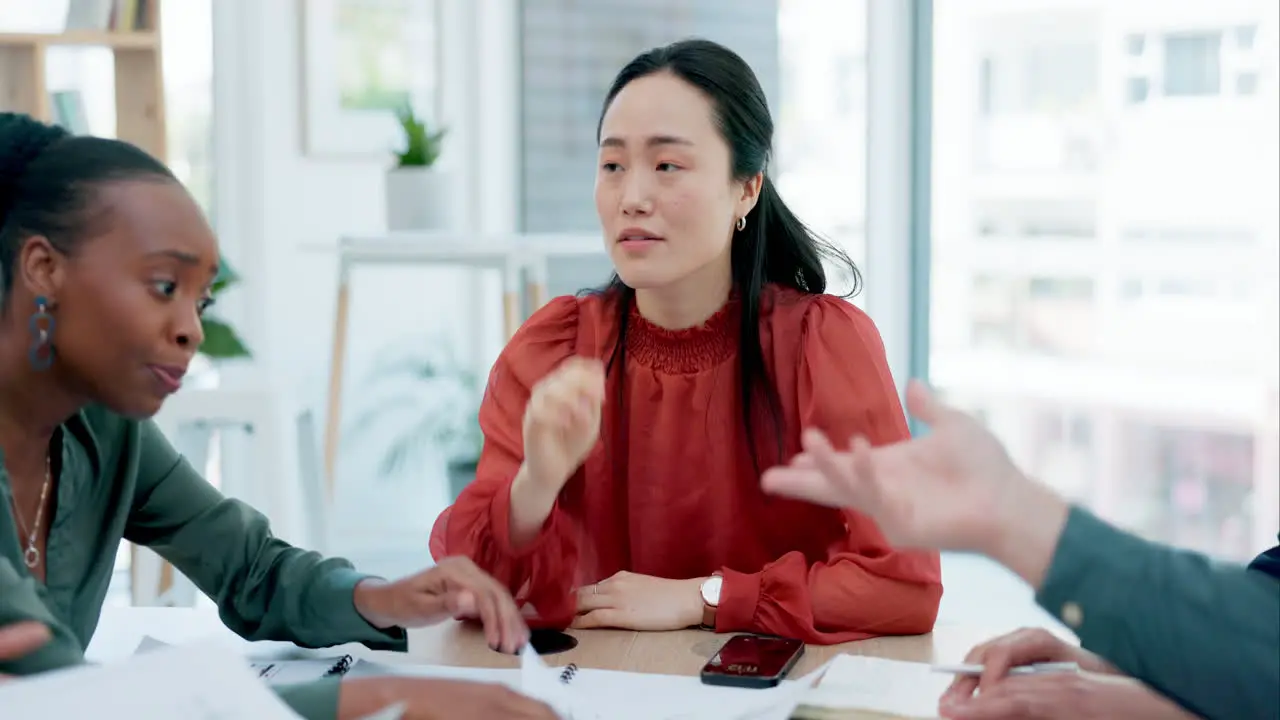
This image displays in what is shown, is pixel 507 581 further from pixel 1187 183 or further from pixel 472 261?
pixel 1187 183

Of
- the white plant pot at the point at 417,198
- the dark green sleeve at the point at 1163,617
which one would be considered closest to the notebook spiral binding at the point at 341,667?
the dark green sleeve at the point at 1163,617

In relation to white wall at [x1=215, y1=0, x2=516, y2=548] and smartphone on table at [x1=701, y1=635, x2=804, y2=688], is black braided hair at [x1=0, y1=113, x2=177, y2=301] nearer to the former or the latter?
smartphone on table at [x1=701, y1=635, x2=804, y2=688]

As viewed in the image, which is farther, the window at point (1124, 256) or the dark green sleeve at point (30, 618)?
the window at point (1124, 256)

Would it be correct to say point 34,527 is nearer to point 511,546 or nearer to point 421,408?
point 511,546

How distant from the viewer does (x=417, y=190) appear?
3477mm

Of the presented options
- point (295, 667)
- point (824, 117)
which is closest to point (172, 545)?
point (295, 667)

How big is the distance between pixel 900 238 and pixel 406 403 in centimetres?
167

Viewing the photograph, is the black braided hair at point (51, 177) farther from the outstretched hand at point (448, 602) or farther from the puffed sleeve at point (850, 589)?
the puffed sleeve at point (850, 589)

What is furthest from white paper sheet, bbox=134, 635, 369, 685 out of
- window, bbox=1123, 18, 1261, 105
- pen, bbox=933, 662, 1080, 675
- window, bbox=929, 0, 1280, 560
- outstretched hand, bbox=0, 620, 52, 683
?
window, bbox=1123, 18, 1261, 105

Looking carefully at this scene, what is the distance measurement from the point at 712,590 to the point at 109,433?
613 mm

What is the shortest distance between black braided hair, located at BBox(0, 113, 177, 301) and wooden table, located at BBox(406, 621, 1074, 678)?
491 millimetres

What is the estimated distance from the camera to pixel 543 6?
4.52 meters

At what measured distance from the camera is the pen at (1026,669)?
3.62 feet

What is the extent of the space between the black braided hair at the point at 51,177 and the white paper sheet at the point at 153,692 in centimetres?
38
